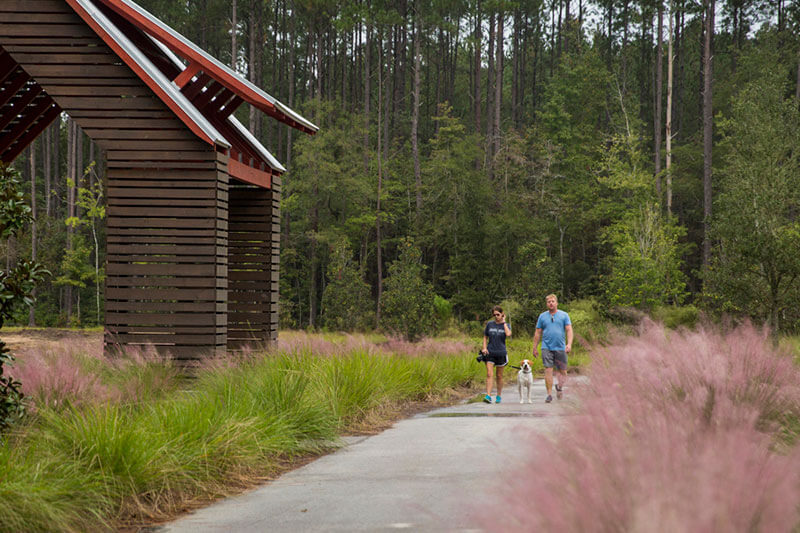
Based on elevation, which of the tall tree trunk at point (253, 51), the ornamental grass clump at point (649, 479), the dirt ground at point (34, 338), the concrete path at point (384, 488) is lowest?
the dirt ground at point (34, 338)

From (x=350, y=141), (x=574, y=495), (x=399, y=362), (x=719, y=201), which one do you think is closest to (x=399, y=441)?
(x=399, y=362)

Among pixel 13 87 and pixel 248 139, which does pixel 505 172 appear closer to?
pixel 248 139

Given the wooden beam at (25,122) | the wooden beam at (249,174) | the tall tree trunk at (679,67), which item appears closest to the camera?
the wooden beam at (249,174)

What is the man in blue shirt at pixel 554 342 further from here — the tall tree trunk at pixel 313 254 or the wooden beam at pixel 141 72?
the tall tree trunk at pixel 313 254

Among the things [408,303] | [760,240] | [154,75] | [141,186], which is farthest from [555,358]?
[408,303]

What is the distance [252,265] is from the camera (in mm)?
16125

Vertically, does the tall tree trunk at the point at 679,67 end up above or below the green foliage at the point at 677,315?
above

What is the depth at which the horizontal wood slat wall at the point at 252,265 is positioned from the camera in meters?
15.8

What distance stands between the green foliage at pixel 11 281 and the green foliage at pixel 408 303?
29.7 meters

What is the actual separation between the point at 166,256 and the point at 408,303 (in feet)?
79.1

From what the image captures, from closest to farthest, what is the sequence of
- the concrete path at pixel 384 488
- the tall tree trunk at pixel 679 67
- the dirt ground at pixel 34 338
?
the concrete path at pixel 384 488 < the dirt ground at pixel 34 338 < the tall tree trunk at pixel 679 67

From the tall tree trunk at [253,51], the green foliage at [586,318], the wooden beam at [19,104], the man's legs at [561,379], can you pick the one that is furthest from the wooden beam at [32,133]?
the tall tree trunk at [253,51]

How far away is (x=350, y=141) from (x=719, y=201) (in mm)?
24464

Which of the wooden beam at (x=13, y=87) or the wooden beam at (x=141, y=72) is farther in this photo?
the wooden beam at (x=13, y=87)
